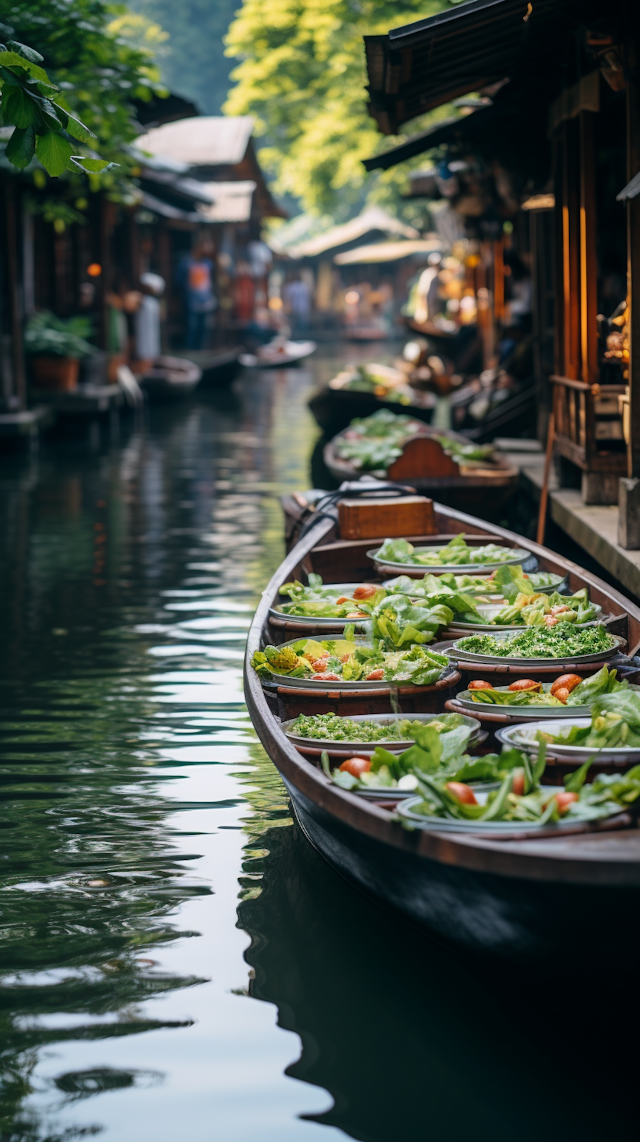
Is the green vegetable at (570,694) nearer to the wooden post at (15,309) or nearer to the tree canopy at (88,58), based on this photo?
the tree canopy at (88,58)

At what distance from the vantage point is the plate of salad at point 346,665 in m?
4.59

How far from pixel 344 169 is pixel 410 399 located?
18.9 m

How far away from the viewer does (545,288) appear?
12062 mm

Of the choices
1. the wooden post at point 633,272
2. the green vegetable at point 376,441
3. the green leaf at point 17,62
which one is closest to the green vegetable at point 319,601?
the wooden post at point 633,272

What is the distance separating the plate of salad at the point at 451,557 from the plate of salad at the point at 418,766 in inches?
98.3

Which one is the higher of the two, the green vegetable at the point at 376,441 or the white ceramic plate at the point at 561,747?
the green vegetable at the point at 376,441

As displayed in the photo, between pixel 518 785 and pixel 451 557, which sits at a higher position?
pixel 451 557

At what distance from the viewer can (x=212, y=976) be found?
3.99 metres

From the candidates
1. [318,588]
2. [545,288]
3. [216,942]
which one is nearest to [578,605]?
[318,588]

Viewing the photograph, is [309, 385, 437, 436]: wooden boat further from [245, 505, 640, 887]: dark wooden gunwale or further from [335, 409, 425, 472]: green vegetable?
[245, 505, 640, 887]: dark wooden gunwale

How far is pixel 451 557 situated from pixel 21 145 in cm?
318

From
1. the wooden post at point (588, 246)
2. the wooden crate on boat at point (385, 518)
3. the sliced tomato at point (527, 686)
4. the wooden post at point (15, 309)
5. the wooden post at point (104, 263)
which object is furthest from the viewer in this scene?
the wooden post at point (104, 263)

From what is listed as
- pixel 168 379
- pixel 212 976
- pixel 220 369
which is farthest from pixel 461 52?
pixel 220 369

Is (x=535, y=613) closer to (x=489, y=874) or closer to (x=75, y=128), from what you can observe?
(x=489, y=874)
